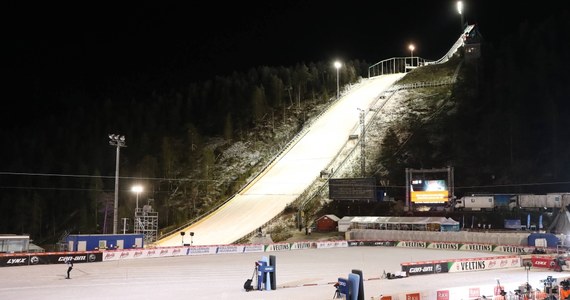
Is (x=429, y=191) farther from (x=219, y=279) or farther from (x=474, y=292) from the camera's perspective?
(x=474, y=292)

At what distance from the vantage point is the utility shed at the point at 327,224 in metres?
56.5

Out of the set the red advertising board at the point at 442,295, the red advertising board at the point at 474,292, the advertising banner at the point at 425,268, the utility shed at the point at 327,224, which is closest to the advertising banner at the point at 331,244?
the utility shed at the point at 327,224

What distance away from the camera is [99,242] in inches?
1578

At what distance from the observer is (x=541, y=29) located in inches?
3300

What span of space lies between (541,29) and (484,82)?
18.6 meters

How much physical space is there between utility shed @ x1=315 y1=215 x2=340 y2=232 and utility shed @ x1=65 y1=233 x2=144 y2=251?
71.1 ft

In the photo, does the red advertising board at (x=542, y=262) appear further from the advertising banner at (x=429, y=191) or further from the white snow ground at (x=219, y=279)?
the advertising banner at (x=429, y=191)

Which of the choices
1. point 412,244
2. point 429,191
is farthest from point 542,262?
point 429,191

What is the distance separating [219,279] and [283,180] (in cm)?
4199

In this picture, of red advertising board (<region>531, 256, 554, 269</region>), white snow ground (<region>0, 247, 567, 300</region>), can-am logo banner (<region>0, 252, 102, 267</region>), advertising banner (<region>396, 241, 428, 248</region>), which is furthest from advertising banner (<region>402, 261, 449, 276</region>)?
can-am logo banner (<region>0, 252, 102, 267</region>)

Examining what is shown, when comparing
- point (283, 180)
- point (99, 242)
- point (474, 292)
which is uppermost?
point (283, 180)

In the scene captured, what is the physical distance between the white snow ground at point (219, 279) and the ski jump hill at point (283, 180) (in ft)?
60.1

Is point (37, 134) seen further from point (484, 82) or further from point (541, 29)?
point (541, 29)

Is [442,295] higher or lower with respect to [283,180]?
lower
